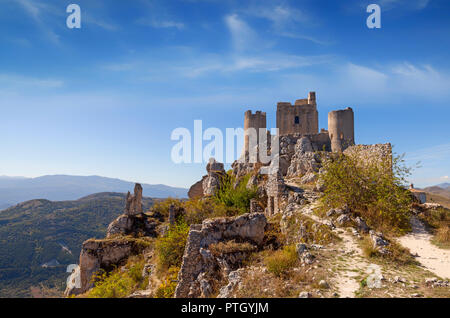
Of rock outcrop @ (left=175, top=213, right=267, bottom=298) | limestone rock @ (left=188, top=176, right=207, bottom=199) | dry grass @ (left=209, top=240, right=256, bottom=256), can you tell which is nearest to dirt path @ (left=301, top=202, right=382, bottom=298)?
dry grass @ (left=209, top=240, right=256, bottom=256)

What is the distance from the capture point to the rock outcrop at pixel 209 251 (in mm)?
8867

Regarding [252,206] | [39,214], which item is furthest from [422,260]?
[39,214]

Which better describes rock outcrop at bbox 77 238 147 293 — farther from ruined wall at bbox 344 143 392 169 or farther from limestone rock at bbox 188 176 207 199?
ruined wall at bbox 344 143 392 169

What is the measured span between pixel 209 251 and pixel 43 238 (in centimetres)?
14256

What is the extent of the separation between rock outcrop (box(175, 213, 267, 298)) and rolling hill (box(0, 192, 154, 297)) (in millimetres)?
96478

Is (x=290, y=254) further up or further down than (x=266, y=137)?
further down

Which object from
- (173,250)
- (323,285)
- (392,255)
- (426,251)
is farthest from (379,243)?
(173,250)

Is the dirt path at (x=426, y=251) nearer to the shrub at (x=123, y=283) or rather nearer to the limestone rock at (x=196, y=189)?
the shrub at (x=123, y=283)

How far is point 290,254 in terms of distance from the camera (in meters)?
8.73

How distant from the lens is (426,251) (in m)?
9.70

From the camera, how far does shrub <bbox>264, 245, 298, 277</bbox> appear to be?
802 cm

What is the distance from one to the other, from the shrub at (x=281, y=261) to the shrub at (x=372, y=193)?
550 centimetres

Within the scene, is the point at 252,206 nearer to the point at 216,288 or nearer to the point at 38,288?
the point at 216,288
